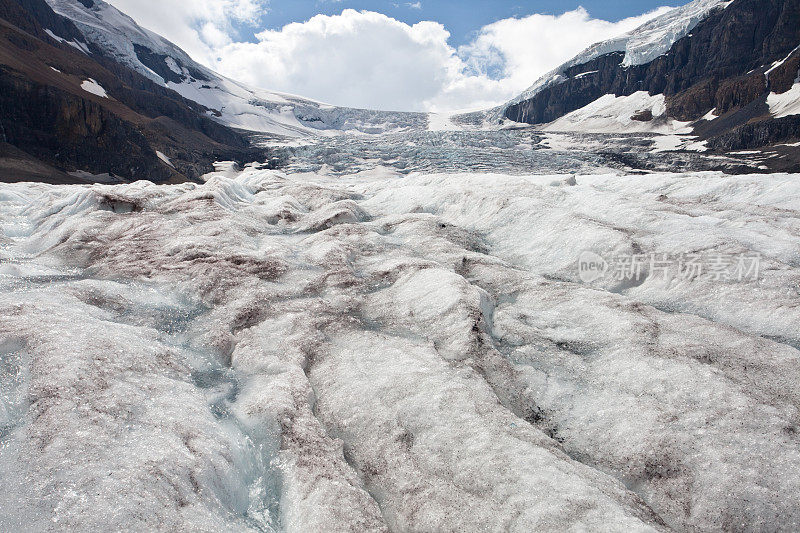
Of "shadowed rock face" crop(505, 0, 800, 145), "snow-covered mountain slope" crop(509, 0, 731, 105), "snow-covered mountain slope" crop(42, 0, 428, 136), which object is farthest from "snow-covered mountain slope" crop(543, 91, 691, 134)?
"snow-covered mountain slope" crop(42, 0, 428, 136)

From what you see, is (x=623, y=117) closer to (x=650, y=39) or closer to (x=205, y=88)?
(x=650, y=39)

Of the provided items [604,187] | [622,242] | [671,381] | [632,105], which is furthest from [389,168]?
[632,105]

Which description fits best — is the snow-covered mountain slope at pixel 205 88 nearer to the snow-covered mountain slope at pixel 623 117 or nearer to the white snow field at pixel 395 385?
the snow-covered mountain slope at pixel 623 117

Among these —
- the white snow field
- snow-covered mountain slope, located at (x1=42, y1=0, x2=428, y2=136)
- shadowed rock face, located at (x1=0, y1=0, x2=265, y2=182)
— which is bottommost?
the white snow field

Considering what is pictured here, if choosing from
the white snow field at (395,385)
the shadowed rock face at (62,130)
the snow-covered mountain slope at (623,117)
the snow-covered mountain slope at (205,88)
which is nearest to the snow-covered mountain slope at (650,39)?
the snow-covered mountain slope at (623,117)

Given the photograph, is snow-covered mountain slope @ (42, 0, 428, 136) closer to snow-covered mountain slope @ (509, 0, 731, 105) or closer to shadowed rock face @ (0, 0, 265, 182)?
snow-covered mountain slope @ (509, 0, 731, 105)
